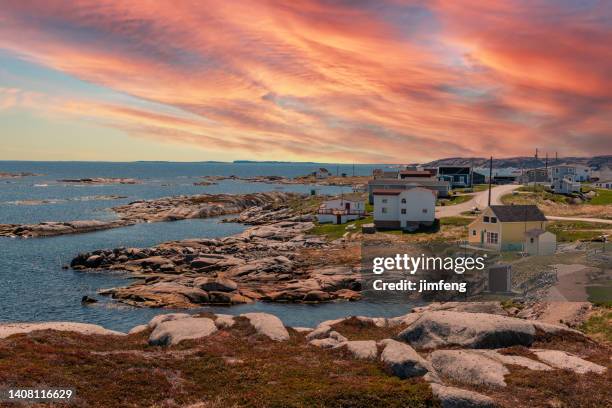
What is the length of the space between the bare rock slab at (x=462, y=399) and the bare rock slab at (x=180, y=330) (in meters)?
16.3

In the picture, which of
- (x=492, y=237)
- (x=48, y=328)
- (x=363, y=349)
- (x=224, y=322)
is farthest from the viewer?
(x=492, y=237)

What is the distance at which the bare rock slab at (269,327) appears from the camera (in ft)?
110

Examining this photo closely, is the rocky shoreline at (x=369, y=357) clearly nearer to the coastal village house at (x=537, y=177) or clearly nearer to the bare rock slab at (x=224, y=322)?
the bare rock slab at (x=224, y=322)

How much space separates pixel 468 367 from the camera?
25500 millimetres

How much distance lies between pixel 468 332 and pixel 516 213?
39.1 m

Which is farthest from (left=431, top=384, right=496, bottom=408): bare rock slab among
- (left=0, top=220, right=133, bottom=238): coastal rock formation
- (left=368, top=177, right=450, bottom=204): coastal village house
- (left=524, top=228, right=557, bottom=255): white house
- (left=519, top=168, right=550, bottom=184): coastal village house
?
(left=519, top=168, right=550, bottom=184): coastal village house

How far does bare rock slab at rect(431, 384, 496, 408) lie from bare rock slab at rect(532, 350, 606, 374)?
7.45 meters

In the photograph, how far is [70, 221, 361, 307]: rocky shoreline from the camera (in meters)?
59.4

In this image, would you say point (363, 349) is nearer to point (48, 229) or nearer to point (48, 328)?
point (48, 328)

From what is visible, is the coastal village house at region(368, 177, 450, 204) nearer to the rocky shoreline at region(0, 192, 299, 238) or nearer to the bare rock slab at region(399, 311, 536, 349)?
the rocky shoreline at region(0, 192, 299, 238)

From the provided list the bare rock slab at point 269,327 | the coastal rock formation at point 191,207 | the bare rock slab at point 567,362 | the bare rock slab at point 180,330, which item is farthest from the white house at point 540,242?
the coastal rock formation at point 191,207

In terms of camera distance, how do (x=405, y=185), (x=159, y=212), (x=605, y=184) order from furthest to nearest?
(x=605, y=184)
(x=159, y=212)
(x=405, y=185)

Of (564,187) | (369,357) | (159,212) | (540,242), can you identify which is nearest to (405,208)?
(540,242)

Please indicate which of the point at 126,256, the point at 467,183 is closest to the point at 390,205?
the point at 126,256
